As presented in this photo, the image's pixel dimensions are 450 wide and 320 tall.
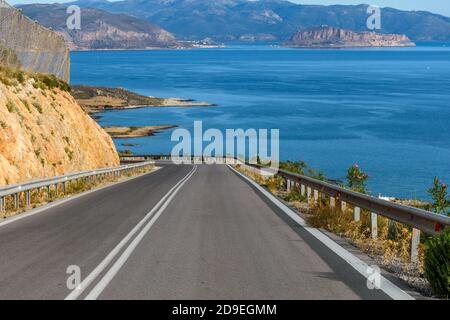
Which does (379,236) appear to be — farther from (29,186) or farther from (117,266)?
(29,186)

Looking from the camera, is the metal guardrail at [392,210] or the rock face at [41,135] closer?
the metal guardrail at [392,210]

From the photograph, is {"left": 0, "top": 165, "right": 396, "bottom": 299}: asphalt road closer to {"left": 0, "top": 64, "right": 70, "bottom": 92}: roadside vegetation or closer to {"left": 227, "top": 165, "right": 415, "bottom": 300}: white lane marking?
{"left": 227, "top": 165, "right": 415, "bottom": 300}: white lane marking

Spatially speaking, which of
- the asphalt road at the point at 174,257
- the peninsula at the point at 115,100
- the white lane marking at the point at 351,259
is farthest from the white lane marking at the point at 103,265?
the peninsula at the point at 115,100

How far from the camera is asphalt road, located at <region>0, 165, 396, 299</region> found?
7.34 m

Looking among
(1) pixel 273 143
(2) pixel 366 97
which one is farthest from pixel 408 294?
(2) pixel 366 97

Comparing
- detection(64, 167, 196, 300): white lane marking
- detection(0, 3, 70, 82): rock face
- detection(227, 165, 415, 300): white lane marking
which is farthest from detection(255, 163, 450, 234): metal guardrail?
detection(0, 3, 70, 82): rock face

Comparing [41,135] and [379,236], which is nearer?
[379,236]

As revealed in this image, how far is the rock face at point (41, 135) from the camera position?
2152 cm

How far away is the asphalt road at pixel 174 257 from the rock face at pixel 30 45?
1349 centimetres

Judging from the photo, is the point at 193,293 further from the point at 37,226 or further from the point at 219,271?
the point at 37,226

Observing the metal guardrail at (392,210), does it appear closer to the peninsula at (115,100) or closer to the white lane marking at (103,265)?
the white lane marking at (103,265)

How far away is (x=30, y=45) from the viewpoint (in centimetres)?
3011

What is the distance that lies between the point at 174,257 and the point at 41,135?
19.1 metres

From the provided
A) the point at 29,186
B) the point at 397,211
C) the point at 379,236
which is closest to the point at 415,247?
the point at 397,211
